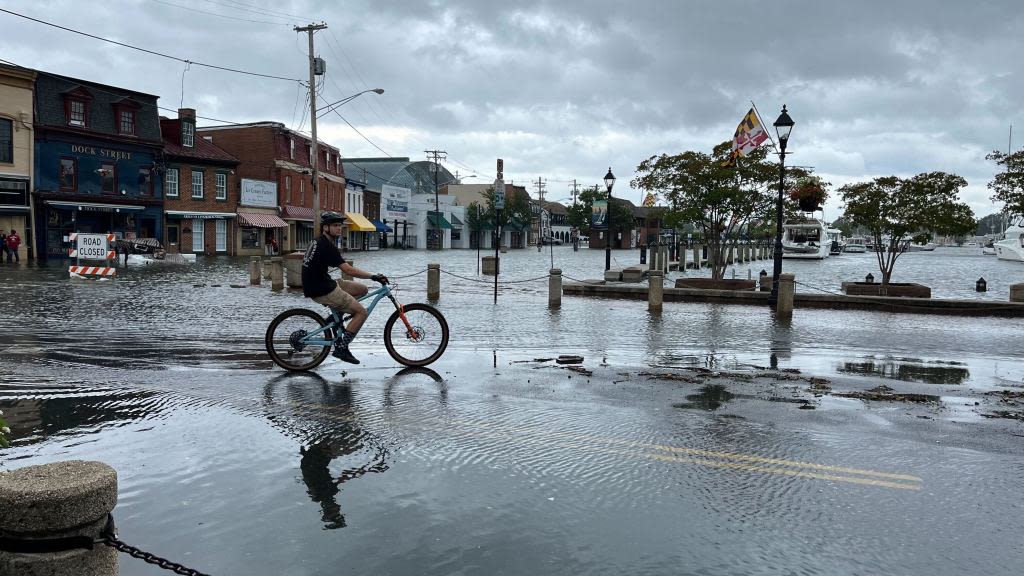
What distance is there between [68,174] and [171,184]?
7.43m

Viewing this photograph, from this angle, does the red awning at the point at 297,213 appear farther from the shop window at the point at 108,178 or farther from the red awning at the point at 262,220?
the shop window at the point at 108,178

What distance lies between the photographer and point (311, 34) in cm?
3703

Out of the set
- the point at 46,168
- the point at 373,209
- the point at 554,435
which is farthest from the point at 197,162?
the point at 554,435

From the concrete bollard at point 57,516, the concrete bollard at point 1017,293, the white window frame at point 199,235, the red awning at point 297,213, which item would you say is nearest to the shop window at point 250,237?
the red awning at point 297,213

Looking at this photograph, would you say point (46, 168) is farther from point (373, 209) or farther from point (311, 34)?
point (373, 209)

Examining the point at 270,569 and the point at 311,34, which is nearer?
the point at 270,569

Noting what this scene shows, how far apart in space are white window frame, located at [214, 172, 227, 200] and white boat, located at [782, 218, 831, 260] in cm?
4341

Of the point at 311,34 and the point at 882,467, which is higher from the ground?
the point at 311,34

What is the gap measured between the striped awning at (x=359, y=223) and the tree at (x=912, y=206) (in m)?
50.8

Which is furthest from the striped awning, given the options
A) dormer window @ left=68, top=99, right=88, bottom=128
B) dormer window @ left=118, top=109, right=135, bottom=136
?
dormer window @ left=68, top=99, right=88, bottom=128

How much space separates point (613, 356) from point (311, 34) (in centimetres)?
3160

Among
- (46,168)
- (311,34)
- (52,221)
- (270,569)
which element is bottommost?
(270,569)

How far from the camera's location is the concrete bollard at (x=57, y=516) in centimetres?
284

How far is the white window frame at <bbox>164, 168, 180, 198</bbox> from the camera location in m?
45.5
